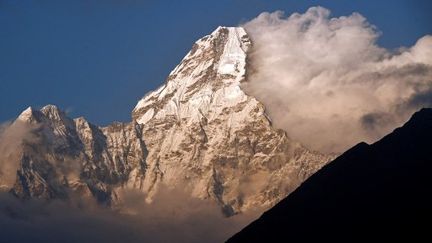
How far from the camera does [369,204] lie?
187750 millimetres

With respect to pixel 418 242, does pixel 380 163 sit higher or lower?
higher

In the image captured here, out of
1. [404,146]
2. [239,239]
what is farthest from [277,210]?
[404,146]

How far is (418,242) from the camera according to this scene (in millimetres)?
171875

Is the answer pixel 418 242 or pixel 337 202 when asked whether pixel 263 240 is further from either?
pixel 418 242

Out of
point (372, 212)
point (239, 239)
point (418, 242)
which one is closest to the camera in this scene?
point (418, 242)

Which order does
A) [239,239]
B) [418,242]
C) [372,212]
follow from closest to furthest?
1. [418,242]
2. [372,212]
3. [239,239]

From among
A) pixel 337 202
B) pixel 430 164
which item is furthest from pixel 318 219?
pixel 430 164

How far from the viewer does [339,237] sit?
183m

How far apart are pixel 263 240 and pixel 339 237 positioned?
14102mm

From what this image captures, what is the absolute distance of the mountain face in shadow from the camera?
18088cm

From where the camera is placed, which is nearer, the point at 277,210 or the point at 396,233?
the point at 396,233

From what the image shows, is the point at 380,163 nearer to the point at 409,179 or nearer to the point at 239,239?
the point at 409,179

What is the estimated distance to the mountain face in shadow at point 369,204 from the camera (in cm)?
18088

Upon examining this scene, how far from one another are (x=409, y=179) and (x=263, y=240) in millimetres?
22391
